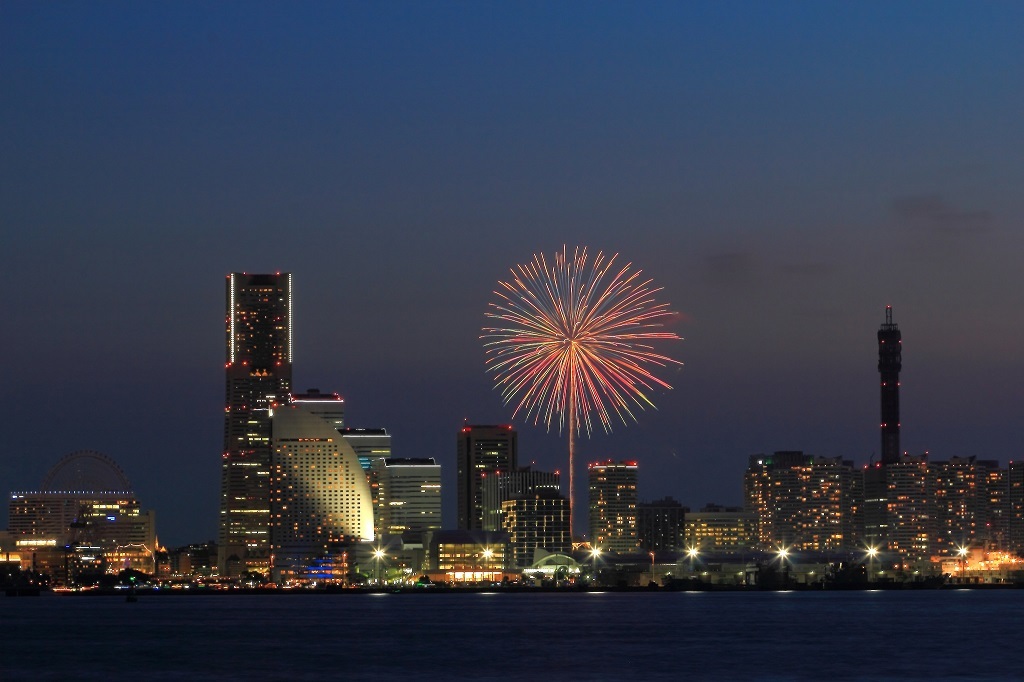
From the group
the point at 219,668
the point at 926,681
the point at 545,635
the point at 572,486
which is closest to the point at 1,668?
the point at 219,668

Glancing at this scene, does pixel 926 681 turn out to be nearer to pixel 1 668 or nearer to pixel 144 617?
pixel 1 668

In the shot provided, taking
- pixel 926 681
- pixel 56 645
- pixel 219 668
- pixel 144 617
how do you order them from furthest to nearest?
pixel 144 617
pixel 56 645
pixel 219 668
pixel 926 681

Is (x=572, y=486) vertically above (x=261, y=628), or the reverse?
(x=572, y=486)

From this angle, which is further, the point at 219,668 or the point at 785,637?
the point at 785,637

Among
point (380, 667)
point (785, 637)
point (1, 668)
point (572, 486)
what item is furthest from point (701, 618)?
point (1, 668)

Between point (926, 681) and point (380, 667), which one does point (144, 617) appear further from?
point (926, 681)

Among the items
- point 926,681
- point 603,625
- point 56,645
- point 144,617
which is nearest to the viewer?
point 926,681
